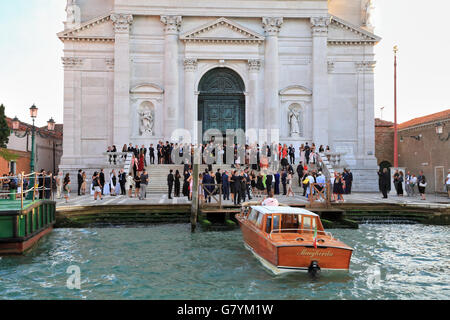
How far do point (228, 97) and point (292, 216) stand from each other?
72.0 ft

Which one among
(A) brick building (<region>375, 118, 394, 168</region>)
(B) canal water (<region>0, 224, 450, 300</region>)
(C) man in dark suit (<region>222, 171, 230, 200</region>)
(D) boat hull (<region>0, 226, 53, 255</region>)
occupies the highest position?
(A) brick building (<region>375, 118, 394, 168</region>)

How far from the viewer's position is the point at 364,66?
33500 millimetres

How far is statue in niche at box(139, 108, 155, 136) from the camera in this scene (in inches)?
1264

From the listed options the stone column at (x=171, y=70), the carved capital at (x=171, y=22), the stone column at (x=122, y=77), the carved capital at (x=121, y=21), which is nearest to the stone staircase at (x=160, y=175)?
the stone column at (x=171, y=70)

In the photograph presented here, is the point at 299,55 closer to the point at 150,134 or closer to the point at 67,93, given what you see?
the point at 150,134

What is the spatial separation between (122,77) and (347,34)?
630 inches

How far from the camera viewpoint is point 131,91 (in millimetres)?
32000

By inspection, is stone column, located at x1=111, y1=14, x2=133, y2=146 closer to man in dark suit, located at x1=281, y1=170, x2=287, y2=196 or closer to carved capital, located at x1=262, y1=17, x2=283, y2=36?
carved capital, located at x1=262, y1=17, x2=283, y2=36

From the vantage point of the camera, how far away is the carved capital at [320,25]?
3250cm

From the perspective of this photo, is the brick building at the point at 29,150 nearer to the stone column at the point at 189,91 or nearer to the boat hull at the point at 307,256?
the stone column at the point at 189,91

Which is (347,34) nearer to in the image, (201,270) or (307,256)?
(307,256)

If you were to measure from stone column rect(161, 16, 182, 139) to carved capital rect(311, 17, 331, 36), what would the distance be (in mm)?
9235

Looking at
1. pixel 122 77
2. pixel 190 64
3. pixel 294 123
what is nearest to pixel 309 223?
pixel 294 123

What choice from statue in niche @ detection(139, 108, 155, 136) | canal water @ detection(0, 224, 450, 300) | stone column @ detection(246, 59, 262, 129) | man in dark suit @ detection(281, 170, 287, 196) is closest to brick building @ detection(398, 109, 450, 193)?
man in dark suit @ detection(281, 170, 287, 196)
